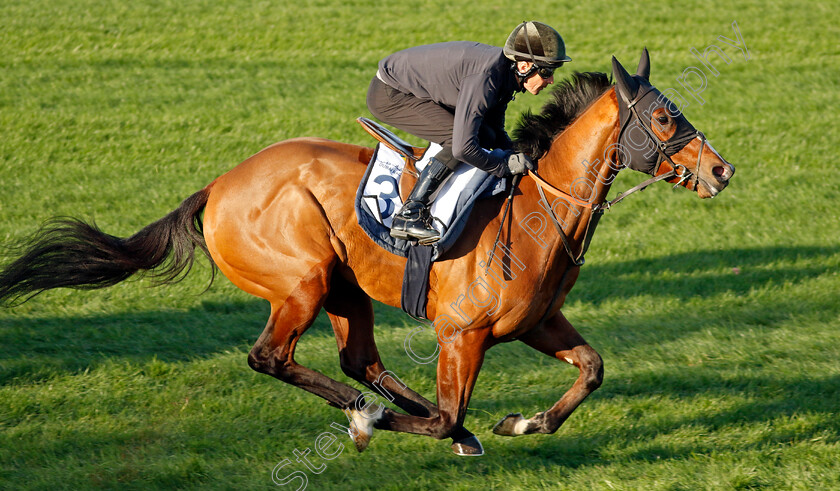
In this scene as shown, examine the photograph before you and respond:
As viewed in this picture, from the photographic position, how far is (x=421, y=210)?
433cm

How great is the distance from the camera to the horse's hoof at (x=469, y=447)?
4.64m

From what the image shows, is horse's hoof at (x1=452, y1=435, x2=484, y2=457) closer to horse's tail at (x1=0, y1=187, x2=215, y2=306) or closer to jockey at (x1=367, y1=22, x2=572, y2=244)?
jockey at (x1=367, y1=22, x2=572, y2=244)

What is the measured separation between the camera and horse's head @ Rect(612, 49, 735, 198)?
4129 mm

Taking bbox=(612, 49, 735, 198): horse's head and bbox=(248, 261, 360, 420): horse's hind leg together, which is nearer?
bbox=(612, 49, 735, 198): horse's head

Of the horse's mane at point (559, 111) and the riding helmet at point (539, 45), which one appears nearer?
the riding helmet at point (539, 45)

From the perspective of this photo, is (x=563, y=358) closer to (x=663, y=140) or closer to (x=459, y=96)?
(x=663, y=140)

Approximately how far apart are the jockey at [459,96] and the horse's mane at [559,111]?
0.42 feet

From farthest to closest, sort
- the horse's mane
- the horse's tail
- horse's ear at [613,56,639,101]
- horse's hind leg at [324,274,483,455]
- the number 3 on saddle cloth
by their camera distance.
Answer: horse's hind leg at [324,274,483,455]
the horse's tail
the horse's mane
the number 3 on saddle cloth
horse's ear at [613,56,639,101]

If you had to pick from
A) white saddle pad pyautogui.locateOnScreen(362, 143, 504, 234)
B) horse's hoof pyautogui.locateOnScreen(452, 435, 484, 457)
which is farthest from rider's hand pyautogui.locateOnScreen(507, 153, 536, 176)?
horse's hoof pyautogui.locateOnScreen(452, 435, 484, 457)

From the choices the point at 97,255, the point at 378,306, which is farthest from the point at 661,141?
the point at 378,306

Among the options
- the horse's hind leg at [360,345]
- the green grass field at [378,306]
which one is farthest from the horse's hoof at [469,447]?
the horse's hind leg at [360,345]

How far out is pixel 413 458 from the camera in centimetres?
482

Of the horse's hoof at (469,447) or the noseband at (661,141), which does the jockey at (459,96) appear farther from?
the horse's hoof at (469,447)

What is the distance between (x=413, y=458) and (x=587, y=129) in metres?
2.10
